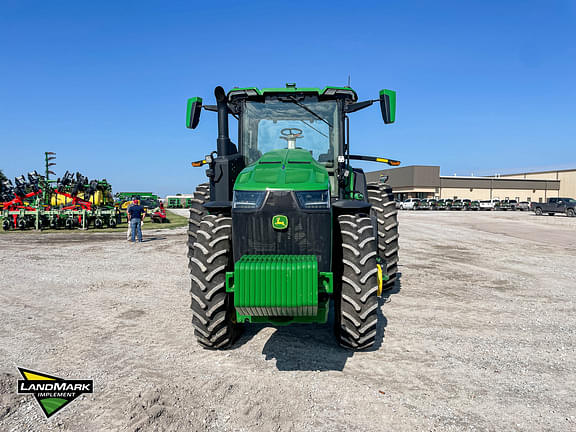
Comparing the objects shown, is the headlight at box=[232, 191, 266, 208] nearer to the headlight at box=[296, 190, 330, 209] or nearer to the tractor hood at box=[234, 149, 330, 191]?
the tractor hood at box=[234, 149, 330, 191]

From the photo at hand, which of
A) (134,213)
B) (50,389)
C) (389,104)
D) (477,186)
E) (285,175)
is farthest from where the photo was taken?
(477,186)

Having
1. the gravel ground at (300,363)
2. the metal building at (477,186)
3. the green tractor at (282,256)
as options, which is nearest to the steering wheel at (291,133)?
the green tractor at (282,256)

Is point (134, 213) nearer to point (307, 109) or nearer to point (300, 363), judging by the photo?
point (307, 109)

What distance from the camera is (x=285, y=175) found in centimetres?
396

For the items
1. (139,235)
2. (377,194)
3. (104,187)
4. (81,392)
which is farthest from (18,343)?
(104,187)

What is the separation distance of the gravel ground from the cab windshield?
237 cm

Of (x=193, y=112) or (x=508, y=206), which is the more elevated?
(x=193, y=112)

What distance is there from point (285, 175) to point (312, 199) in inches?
16.2

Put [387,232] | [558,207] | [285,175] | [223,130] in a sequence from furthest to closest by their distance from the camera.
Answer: [558,207] → [387,232] → [223,130] → [285,175]

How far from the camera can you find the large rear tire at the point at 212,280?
3893 millimetres

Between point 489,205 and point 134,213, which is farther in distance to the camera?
point 489,205

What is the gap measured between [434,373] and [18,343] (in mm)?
4573

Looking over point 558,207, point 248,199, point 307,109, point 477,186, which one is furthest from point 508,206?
point 248,199

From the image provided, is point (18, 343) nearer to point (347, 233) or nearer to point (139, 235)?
point (347, 233)
